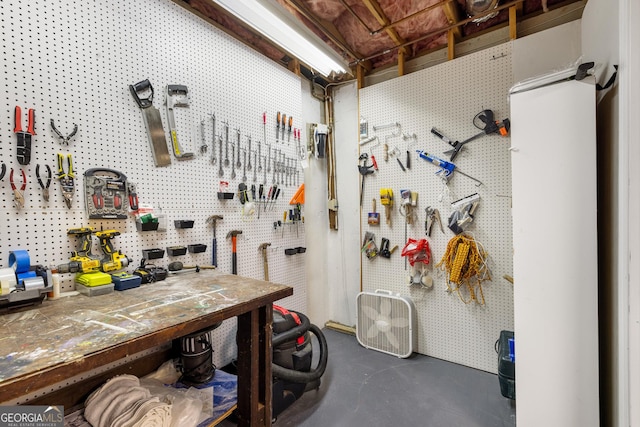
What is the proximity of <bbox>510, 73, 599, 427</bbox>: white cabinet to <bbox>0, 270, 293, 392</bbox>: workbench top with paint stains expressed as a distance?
123cm

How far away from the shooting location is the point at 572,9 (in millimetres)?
1880

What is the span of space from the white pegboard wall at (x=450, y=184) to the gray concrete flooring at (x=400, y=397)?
248mm

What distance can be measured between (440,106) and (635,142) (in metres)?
1.37

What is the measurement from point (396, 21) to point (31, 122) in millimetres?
2407

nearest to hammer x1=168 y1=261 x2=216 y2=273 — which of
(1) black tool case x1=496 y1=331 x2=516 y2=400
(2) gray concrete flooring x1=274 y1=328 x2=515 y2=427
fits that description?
(2) gray concrete flooring x1=274 y1=328 x2=515 y2=427

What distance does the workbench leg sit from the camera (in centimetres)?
122

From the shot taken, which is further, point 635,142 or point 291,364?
point 291,364

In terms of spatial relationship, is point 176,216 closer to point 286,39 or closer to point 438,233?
point 286,39

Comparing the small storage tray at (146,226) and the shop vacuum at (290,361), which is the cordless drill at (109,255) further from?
the shop vacuum at (290,361)

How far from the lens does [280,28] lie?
1.86 m

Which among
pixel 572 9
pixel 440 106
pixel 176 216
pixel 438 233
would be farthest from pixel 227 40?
pixel 572 9

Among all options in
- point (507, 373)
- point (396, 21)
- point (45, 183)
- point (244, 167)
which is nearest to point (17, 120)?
point (45, 183)

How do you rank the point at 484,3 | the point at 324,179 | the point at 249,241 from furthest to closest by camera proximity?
1. the point at 324,179
2. the point at 249,241
3. the point at 484,3

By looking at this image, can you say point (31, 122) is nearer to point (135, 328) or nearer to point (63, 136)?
point (63, 136)
